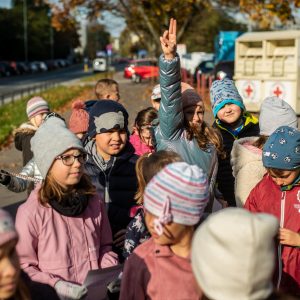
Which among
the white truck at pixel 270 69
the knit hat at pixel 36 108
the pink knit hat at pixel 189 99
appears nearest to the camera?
the pink knit hat at pixel 189 99

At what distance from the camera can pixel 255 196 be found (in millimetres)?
3791

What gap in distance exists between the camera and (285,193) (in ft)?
12.0

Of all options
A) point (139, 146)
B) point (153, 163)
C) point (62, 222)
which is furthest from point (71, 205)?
point (139, 146)

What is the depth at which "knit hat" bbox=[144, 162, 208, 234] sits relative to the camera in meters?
2.72

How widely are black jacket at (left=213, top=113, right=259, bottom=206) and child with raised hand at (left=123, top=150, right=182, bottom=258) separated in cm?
139

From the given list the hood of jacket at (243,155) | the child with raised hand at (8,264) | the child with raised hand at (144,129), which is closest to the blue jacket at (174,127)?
the hood of jacket at (243,155)

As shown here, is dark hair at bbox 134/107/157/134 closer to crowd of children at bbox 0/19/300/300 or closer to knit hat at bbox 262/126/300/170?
crowd of children at bbox 0/19/300/300

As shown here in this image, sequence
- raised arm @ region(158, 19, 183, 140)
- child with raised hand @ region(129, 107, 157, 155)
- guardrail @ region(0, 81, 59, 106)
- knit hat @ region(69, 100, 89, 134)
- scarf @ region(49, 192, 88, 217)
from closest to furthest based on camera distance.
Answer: scarf @ region(49, 192, 88, 217) → raised arm @ region(158, 19, 183, 140) → child with raised hand @ region(129, 107, 157, 155) → knit hat @ region(69, 100, 89, 134) → guardrail @ region(0, 81, 59, 106)

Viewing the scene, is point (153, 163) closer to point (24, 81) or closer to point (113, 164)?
point (113, 164)

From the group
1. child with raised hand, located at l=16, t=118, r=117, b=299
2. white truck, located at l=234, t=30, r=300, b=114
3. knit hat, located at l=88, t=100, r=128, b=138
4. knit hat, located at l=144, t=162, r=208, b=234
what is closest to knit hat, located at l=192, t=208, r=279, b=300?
knit hat, located at l=144, t=162, r=208, b=234

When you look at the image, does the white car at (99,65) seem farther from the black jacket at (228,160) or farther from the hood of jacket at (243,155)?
the hood of jacket at (243,155)

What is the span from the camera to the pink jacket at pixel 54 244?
3293mm

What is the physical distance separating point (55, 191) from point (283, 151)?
1.26m

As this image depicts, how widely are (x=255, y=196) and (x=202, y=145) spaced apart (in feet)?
1.81
